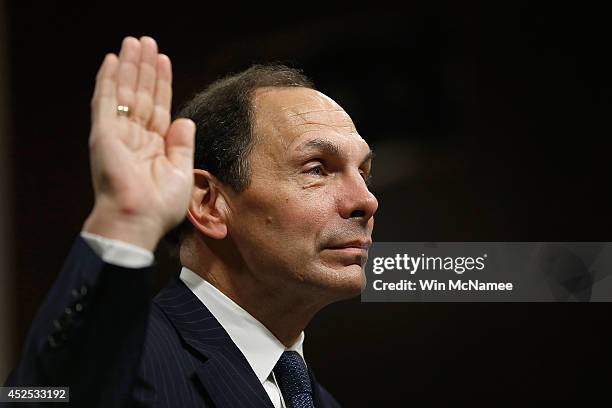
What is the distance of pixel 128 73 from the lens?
1.05 metres

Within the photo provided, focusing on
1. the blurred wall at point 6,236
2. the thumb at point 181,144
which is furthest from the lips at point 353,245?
the blurred wall at point 6,236

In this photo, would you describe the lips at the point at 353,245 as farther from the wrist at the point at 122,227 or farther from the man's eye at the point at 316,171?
the wrist at the point at 122,227

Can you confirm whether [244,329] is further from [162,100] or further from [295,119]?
[162,100]

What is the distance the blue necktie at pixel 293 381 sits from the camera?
4.50 feet

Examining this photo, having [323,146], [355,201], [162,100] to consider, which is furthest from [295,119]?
[162,100]

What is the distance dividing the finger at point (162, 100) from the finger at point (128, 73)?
31 millimetres

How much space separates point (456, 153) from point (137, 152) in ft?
3.57

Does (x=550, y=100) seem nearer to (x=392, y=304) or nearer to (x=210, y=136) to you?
(x=392, y=304)

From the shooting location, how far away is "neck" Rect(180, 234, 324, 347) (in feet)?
4.65

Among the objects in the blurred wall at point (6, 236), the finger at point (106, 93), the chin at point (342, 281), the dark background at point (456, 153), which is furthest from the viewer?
the dark background at point (456, 153)

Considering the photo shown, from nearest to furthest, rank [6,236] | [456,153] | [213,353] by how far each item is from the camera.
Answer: [213,353] < [6,236] < [456,153]

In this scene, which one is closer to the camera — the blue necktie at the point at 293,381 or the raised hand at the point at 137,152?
the raised hand at the point at 137,152

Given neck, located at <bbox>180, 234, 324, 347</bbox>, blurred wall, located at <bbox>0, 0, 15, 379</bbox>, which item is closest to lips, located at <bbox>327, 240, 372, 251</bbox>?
neck, located at <bbox>180, 234, 324, 347</bbox>

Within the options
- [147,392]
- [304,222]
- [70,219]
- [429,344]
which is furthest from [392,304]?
[147,392]
